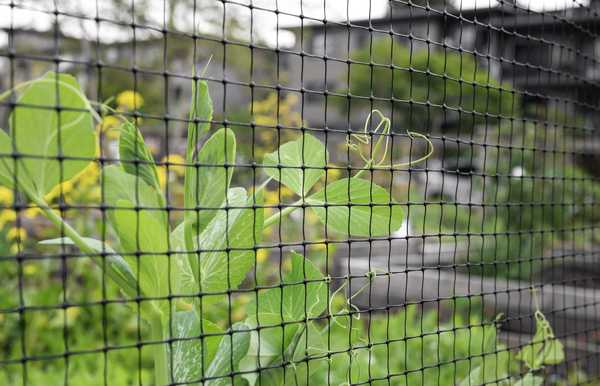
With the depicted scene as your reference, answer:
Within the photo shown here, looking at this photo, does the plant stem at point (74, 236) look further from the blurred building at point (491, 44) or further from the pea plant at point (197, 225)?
the blurred building at point (491, 44)

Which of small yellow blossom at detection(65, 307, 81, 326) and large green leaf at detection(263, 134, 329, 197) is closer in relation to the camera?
large green leaf at detection(263, 134, 329, 197)

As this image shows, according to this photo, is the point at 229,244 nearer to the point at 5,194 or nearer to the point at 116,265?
the point at 116,265

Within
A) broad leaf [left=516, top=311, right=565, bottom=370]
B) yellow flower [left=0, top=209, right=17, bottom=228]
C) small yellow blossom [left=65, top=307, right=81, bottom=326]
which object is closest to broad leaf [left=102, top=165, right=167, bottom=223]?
broad leaf [left=516, top=311, right=565, bottom=370]

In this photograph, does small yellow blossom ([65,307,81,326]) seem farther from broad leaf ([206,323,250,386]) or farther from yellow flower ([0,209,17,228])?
broad leaf ([206,323,250,386])

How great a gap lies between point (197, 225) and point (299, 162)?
0.44 feet

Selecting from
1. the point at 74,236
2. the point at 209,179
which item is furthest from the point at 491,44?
the point at 74,236

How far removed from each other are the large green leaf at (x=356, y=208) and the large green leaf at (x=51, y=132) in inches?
8.7

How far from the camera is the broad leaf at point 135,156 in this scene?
0.51 meters

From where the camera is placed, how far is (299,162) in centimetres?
63

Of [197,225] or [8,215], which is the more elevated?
[197,225]

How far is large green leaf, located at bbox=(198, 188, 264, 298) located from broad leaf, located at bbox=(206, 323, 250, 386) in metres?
0.04

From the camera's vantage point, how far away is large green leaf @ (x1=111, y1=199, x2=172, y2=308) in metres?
0.49

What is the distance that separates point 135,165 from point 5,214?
136 centimetres

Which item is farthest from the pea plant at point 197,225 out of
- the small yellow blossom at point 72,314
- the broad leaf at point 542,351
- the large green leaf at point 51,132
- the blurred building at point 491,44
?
the small yellow blossom at point 72,314
